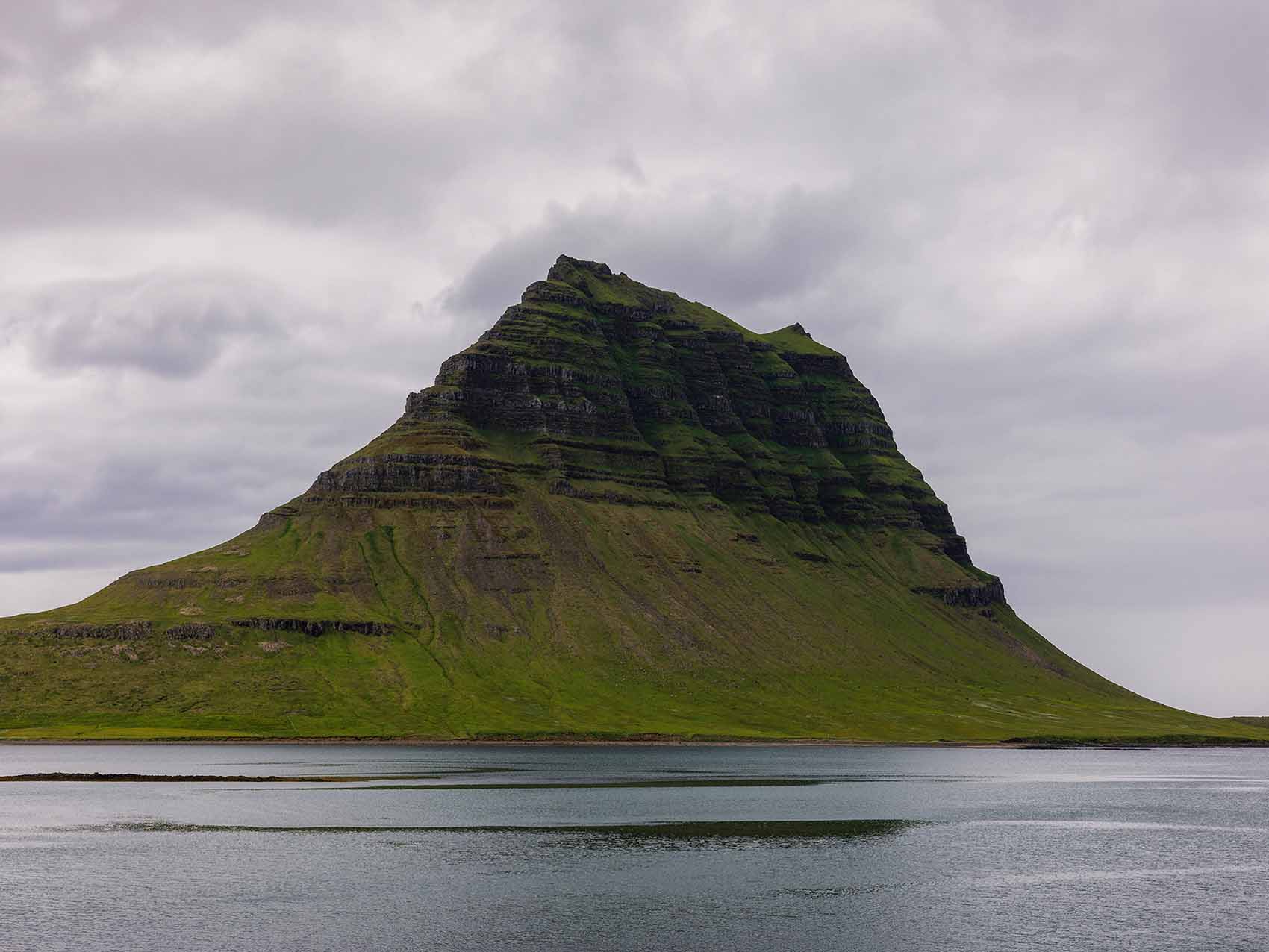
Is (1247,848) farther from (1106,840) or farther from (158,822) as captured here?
(158,822)

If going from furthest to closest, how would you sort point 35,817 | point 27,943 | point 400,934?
point 35,817 → point 400,934 → point 27,943

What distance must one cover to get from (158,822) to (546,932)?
6819cm

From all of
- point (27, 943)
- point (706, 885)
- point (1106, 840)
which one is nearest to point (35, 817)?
point (27, 943)

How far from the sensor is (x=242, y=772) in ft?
646

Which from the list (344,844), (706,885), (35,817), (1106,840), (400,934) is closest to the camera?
(400,934)

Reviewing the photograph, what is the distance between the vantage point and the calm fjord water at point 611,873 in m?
77.6

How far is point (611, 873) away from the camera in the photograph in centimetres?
10044

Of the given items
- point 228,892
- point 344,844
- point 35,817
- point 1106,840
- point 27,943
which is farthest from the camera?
point 35,817

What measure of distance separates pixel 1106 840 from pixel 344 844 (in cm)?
7433

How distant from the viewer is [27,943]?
236 ft

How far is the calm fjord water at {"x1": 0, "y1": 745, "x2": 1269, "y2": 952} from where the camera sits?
A: 77.6 meters

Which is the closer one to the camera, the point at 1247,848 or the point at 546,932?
the point at 546,932

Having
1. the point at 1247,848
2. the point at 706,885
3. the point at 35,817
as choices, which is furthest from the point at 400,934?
the point at 1247,848

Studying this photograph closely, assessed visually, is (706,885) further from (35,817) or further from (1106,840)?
(35,817)
